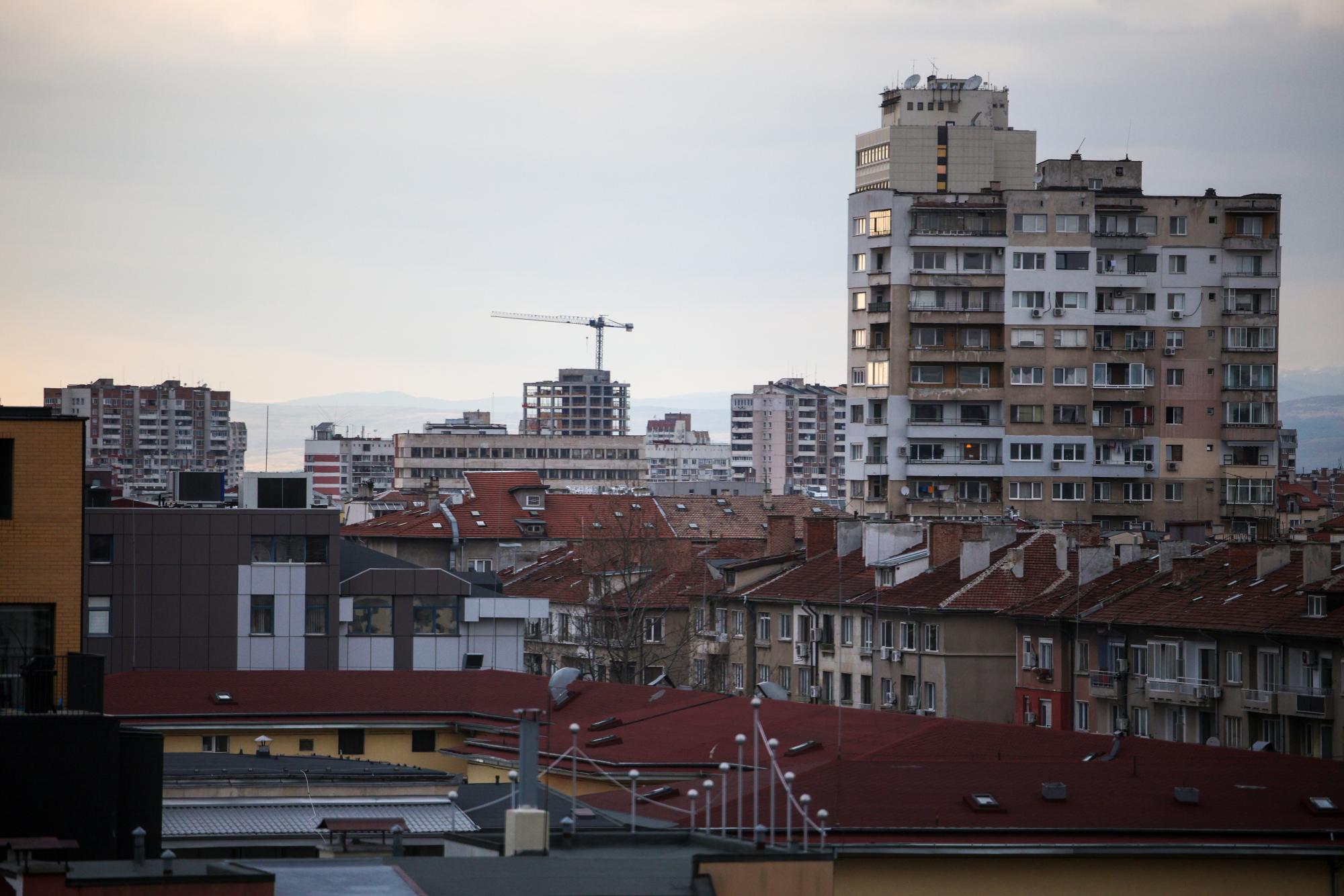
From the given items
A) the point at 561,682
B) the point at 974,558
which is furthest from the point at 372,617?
the point at 561,682

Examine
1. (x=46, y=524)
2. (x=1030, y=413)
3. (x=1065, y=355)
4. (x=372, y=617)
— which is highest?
(x=1065, y=355)

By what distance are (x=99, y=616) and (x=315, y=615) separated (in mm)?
7571

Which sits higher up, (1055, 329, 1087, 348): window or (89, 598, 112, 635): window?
(1055, 329, 1087, 348): window

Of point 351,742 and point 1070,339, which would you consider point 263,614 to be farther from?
point 1070,339

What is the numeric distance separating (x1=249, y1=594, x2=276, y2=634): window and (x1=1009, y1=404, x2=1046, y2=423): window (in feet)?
159

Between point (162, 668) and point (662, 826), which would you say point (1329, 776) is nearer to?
point (662, 826)

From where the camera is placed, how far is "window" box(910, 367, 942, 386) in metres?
111

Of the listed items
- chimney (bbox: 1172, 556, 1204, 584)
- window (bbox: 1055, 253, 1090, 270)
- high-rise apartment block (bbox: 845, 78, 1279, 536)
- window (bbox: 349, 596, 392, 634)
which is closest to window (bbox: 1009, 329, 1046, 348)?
high-rise apartment block (bbox: 845, 78, 1279, 536)

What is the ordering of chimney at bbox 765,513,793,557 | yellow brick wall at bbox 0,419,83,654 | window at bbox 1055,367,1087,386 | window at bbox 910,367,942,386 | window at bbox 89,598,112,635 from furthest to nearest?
1. window at bbox 1055,367,1087,386
2. window at bbox 910,367,942,386
3. chimney at bbox 765,513,793,557
4. window at bbox 89,598,112,635
5. yellow brick wall at bbox 0,419,83,654

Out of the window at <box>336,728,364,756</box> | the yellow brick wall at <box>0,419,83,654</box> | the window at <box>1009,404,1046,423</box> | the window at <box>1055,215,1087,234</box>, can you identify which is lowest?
the window at <box>336,728,364,756</box>

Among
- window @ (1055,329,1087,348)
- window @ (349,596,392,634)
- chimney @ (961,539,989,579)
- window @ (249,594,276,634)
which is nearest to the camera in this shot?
window @ (249,594,276,634)

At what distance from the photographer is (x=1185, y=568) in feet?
233

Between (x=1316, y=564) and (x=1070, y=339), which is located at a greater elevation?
(x=1070, y=339)

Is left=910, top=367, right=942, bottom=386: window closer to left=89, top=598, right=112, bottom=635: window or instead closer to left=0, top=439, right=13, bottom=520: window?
left=89, top=598, right=112, bottom=635: window
